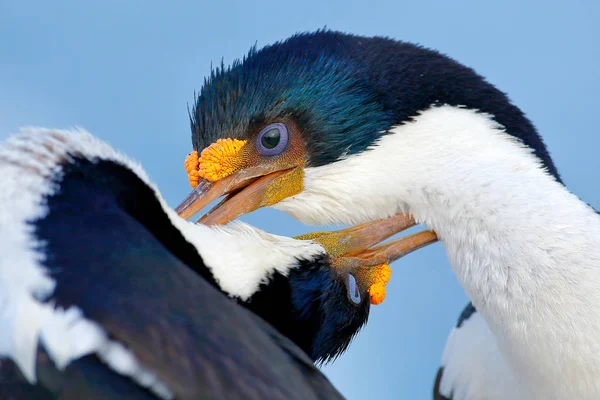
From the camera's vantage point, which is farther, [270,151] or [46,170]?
[270,151]

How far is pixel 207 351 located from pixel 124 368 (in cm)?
13

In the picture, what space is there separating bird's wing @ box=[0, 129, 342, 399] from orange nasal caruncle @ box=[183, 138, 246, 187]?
100 centimetres

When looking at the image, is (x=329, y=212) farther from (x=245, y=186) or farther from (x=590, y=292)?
(x=590, y=292)

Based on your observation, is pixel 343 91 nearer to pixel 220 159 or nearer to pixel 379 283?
pixel 220 159

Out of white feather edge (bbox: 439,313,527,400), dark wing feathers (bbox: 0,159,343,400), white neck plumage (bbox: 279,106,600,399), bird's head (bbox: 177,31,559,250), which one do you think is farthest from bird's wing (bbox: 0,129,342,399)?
white feather edge (bbox: 439,313,527,400)

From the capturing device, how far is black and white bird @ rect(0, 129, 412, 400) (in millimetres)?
1388

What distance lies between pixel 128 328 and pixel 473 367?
1.90m

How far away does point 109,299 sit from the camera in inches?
56.4

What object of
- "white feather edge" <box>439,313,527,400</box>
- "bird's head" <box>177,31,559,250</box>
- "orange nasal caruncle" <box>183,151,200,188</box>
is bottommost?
"white feather edge" <box>439,313,527,400</box>

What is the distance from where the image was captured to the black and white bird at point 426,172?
2.24 metres

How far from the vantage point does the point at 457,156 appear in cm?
238

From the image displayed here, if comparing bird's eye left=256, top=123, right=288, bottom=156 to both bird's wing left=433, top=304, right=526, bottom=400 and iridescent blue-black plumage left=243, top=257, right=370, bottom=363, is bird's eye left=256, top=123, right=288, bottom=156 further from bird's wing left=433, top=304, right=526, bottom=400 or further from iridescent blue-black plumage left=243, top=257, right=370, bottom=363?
bird's wing left=433, top=304, right=526, bottom=400

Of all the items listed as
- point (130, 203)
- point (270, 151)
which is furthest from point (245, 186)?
point (130, 203)

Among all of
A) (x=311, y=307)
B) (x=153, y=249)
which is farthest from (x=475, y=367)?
(x=153, y=249)
